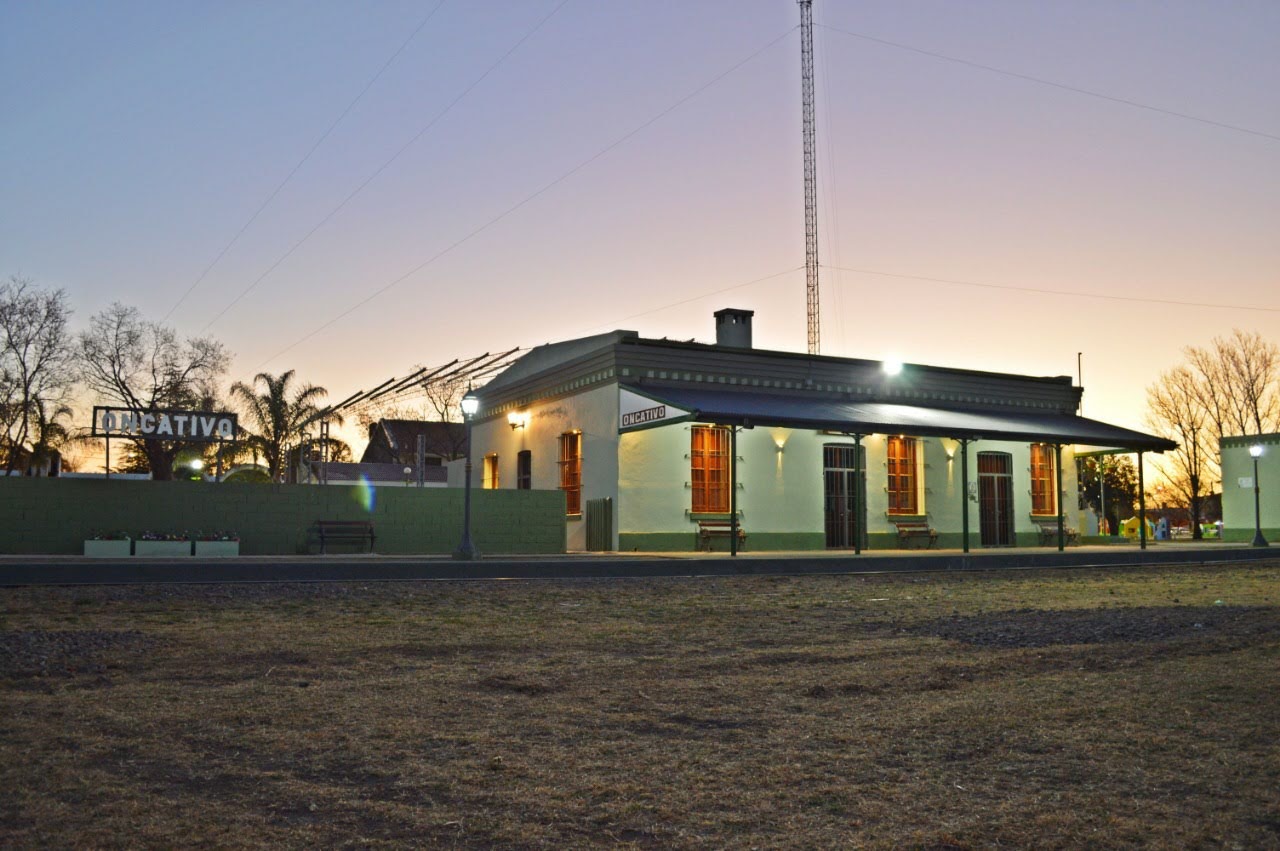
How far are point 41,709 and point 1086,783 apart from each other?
5272 millimetres

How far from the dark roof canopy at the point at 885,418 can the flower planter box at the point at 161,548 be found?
916 centimetres

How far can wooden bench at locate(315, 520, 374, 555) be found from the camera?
21688 millimetres

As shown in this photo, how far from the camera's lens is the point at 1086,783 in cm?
454

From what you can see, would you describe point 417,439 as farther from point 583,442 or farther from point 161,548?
point 161,548

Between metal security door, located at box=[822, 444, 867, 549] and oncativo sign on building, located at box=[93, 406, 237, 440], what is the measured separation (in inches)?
534

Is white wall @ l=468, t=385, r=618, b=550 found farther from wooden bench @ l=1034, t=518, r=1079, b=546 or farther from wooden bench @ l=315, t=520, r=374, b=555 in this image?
wooden bench @ l=1034, t=518, r=1079, b=546

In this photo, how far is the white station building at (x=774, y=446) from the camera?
2312cm

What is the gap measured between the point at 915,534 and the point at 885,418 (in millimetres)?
3584

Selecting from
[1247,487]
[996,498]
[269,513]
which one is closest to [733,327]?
[996,498]

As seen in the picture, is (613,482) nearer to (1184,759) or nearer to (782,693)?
(782,693)

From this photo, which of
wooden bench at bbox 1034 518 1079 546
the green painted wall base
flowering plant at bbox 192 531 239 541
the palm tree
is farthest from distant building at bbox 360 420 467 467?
flowering plant at bbox 192 531 239 541

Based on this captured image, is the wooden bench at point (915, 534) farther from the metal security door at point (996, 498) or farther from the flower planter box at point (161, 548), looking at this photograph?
the flower planter box at point (161, 548)

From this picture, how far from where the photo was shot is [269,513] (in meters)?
21.5

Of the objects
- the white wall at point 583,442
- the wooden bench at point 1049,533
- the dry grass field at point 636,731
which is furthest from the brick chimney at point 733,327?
the dry grass field at point 636,731
